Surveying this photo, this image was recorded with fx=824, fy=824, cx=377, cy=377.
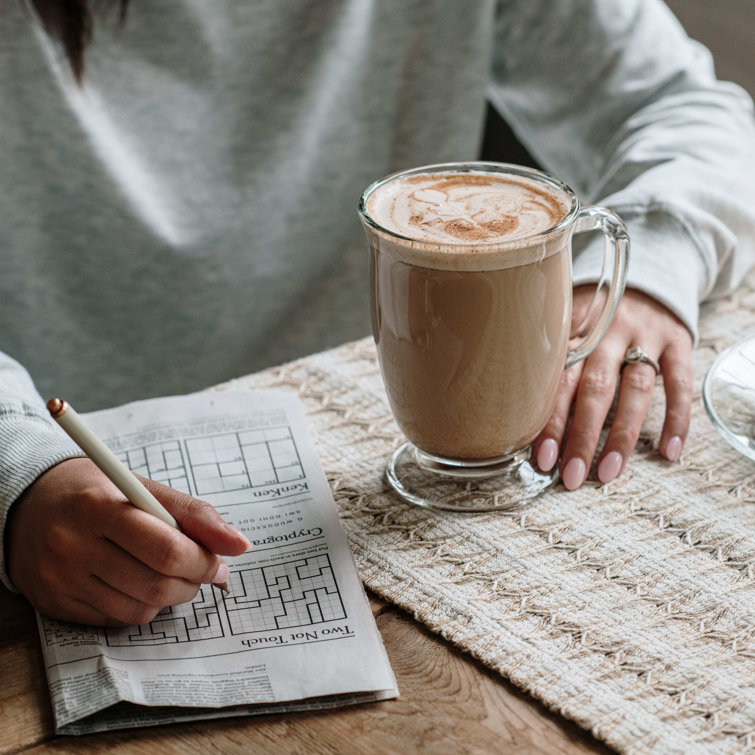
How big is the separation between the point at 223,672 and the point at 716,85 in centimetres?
106

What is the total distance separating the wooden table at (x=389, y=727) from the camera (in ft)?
1.50

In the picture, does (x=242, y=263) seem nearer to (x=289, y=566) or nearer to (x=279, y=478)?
(x=279, y=478)

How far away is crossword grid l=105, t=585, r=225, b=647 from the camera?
1.72 feet

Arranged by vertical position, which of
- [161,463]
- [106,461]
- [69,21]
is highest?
[69,21]

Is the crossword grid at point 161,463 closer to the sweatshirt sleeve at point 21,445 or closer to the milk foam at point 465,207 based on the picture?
the sweatshirt sleeve at point 21,445

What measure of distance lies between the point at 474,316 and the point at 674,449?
0.23m

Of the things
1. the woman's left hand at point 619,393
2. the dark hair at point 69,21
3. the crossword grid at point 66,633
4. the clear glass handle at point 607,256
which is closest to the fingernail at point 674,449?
the woman's left hand at point 619,393

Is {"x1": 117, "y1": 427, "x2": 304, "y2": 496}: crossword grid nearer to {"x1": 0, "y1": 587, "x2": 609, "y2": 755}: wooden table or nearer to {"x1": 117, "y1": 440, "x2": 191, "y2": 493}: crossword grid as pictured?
{"x1": 117, "y1": 440, "x2": 191, "y2": 493}: crossword grid

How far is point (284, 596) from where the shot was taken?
1.83 ft

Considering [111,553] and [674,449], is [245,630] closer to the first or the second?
[111,553]

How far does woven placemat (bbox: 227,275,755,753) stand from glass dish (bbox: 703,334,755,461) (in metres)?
0.02

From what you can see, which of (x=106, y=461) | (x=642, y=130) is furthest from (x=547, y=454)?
(x=642, y=130)

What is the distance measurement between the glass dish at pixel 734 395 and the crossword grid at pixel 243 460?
362 millimetres

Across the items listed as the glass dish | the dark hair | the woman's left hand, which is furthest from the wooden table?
the dark hair
